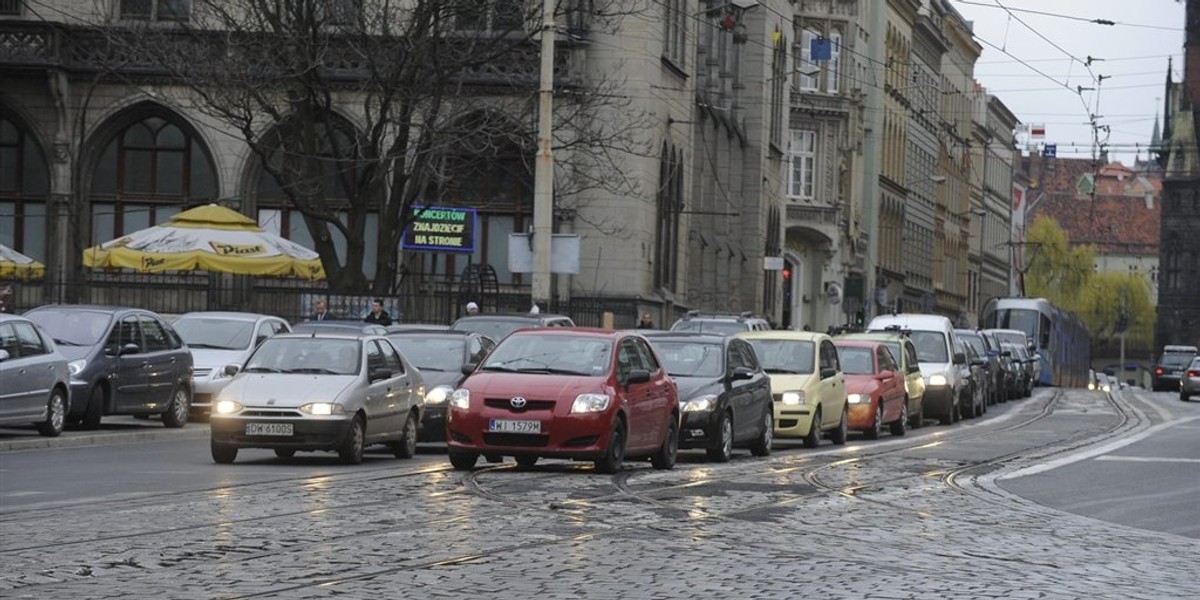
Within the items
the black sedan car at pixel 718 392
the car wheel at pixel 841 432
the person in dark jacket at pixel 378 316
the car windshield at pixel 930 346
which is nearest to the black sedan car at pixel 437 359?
the black sedan car at pixel 718 392

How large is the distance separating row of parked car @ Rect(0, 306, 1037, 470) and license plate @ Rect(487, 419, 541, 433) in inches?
0.5

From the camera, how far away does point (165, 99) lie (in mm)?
52406

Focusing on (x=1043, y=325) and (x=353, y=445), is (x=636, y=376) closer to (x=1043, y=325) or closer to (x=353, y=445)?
(x=353, y=445)

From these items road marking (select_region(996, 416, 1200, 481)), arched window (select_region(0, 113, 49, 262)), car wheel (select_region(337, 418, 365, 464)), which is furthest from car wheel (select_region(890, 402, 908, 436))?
arched window (select_region(0, 113, 49, 262))

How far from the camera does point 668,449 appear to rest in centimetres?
2350

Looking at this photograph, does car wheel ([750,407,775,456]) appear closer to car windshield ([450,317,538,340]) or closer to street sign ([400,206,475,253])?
car windshield ([450,317,538,340])

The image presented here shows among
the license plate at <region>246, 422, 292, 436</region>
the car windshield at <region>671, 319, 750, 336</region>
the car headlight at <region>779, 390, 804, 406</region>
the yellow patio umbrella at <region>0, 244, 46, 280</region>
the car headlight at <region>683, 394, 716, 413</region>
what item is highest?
the yellow patio umbrella at <region>0, 244, 46, 280</region>

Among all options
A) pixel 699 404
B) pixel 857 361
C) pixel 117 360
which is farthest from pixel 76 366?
pixel 857 361

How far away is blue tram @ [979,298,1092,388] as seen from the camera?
263 feet

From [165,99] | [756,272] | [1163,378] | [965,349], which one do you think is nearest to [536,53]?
[165,99]

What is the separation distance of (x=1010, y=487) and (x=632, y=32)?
3225 centimetres

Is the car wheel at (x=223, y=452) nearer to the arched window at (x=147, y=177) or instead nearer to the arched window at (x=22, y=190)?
the arched window at (x=147, y=177)

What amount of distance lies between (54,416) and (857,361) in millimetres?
12974

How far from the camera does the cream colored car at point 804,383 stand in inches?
1176
